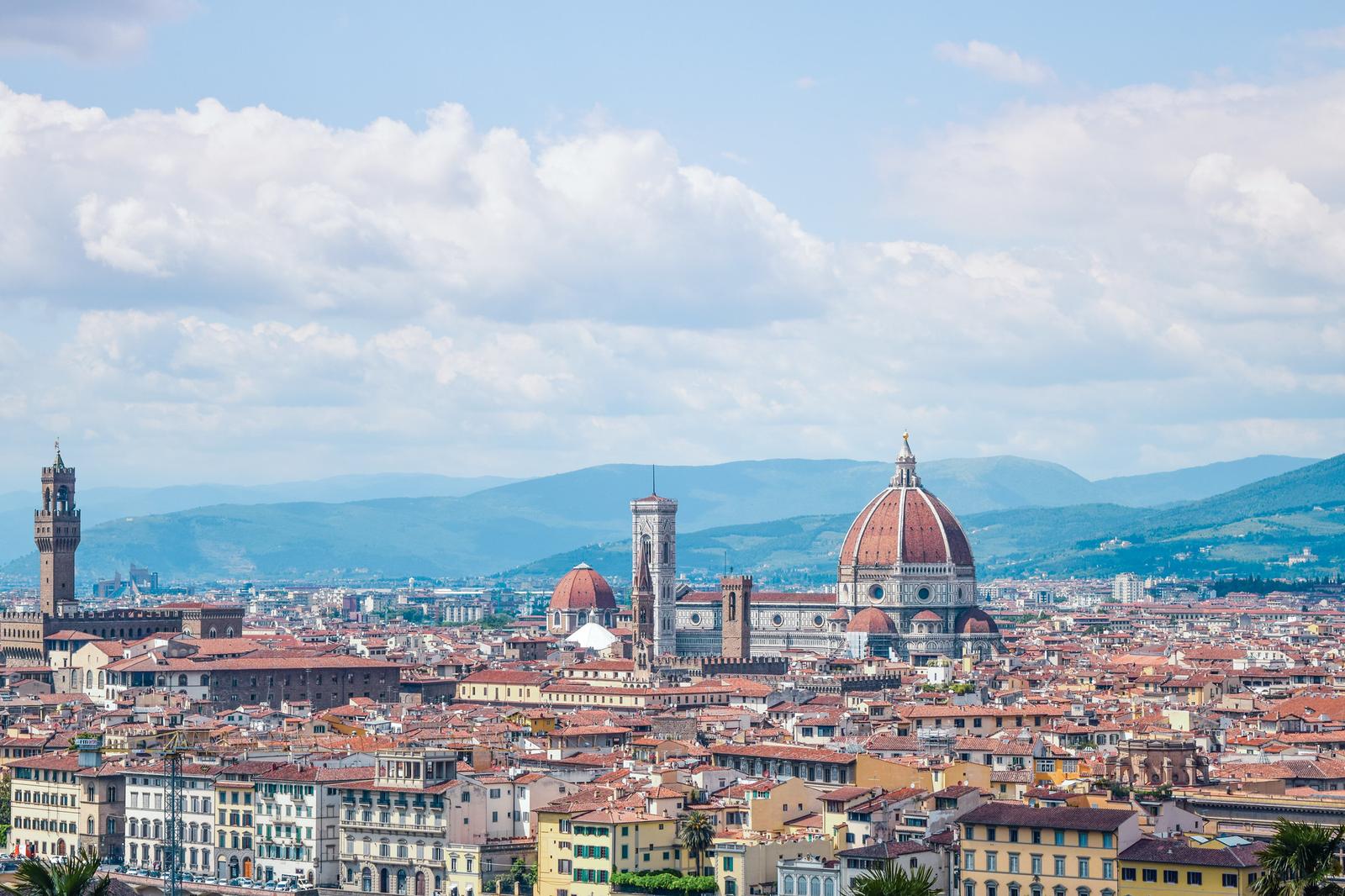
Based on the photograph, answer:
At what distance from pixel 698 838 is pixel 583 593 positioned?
126 m

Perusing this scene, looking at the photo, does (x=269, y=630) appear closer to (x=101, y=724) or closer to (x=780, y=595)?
(x=780, y=595)

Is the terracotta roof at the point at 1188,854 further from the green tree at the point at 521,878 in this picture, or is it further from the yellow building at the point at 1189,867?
the green tree at the point at 521,878

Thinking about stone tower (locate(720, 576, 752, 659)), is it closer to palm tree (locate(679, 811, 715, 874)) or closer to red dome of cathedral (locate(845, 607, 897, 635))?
red dome of cathedral (locate(845, 607, 897, 635))

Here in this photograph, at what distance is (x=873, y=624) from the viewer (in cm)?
16425

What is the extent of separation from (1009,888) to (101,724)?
42.7 metres

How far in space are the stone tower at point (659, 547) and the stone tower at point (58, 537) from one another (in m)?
38.6

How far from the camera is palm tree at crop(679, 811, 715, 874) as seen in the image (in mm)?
63375

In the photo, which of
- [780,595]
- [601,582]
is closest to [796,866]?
[780,595]

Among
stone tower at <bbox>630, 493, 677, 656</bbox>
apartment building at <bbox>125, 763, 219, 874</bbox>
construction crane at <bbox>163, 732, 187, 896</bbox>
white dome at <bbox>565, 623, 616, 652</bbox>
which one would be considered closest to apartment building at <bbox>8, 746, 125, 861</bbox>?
apartment building at <bbox>125, 763, 219, 874</bbox>

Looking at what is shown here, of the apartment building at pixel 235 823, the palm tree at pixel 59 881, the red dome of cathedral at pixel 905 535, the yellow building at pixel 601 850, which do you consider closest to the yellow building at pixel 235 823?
the apartment building at pixel 235 823

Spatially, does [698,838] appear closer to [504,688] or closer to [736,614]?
[504,688]

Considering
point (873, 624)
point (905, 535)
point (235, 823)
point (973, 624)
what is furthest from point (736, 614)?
point (235, 823)

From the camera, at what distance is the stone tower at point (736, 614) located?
156 metres

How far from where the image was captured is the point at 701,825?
209 ft
